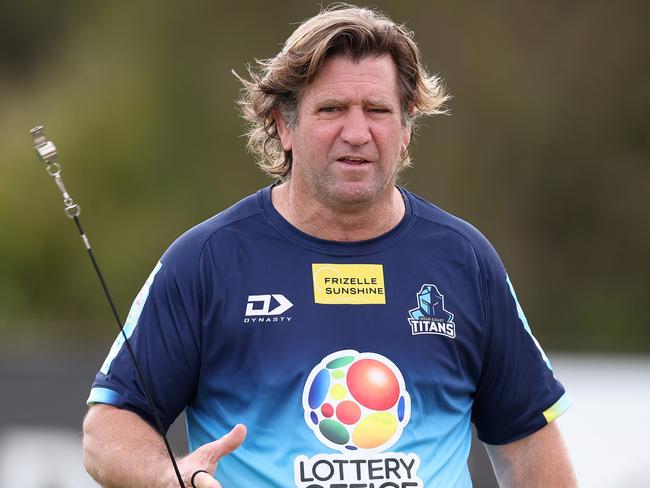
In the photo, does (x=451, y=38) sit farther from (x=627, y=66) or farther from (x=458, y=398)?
(x=458, y=398)

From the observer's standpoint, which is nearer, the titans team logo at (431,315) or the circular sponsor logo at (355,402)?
the circular sponsor logo at (355,402)

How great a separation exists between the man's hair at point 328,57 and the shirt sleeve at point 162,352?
2.02ft

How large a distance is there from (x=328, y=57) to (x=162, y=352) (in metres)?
1.00

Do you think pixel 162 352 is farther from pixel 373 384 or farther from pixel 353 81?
pixel 353 81

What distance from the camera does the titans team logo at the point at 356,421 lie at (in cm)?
364

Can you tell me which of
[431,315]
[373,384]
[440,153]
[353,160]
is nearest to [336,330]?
[373,384]

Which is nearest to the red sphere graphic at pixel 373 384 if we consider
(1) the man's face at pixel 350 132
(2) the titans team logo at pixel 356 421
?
(2) the titans team logo at pixel 356 421

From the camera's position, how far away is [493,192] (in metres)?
16.0

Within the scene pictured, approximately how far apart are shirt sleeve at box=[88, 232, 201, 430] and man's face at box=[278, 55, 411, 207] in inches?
18.4

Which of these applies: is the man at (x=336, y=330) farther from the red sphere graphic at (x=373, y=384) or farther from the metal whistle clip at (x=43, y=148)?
the metal whistle clip at (x=43, y=148)

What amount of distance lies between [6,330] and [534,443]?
10.9 meters

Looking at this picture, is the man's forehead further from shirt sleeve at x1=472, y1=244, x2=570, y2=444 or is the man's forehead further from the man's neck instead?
shirt sleeve at x1=472, y1=244, x2=570, y2=444

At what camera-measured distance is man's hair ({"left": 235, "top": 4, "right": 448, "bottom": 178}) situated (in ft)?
12.5

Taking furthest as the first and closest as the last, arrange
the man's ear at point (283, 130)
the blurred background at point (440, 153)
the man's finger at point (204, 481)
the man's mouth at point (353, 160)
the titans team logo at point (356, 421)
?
the blurred background at point (440, 153) → the man's ear at point (283, 130) → the man's mouth at point (353, 160) → the titans team logo at point (356, 421) → the man's finger at point (204, 481)
